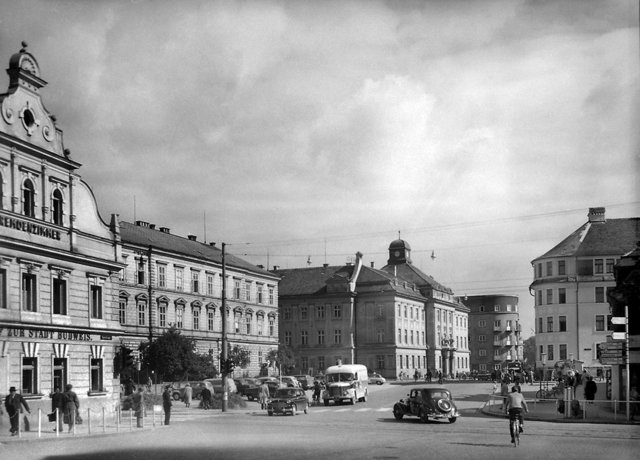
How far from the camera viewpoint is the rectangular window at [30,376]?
31.1 m

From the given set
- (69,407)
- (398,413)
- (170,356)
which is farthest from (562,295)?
(69,407)

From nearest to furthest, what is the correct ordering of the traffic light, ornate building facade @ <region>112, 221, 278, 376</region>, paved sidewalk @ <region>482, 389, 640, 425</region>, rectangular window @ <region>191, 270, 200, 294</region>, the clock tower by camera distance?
paved sidewalk @ <region>482, 389, 640, 425</region>
the traffic light
ornate building facade @ <region>112, 221, 278, 376</region>
rectangular window @ <region>191, 270, 200, 294</region>
the clock tower

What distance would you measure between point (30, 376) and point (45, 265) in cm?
434

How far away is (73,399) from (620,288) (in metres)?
24.6

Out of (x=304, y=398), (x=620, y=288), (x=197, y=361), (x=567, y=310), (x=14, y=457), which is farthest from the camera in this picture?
(x=567, y=310)

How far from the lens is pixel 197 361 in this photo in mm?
62531

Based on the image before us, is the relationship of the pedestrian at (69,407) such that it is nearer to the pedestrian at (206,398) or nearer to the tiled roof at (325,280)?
the pedestrian at (206,398)

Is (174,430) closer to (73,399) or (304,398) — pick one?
(73,399)

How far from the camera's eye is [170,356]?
60906 millimetres

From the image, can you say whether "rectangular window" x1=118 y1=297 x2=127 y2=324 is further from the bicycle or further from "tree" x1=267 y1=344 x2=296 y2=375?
the bicycle

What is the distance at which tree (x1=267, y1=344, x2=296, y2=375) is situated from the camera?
84.4m

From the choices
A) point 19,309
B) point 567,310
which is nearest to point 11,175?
point 19,309

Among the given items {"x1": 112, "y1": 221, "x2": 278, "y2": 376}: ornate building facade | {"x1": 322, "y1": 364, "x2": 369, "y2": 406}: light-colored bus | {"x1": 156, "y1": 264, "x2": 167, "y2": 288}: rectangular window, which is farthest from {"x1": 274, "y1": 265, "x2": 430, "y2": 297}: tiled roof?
{"x1": 322, "y1": 364, "x2": 369, "y2": 406}: light-colored bus

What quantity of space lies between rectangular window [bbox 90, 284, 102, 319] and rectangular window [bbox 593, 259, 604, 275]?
179 feet
